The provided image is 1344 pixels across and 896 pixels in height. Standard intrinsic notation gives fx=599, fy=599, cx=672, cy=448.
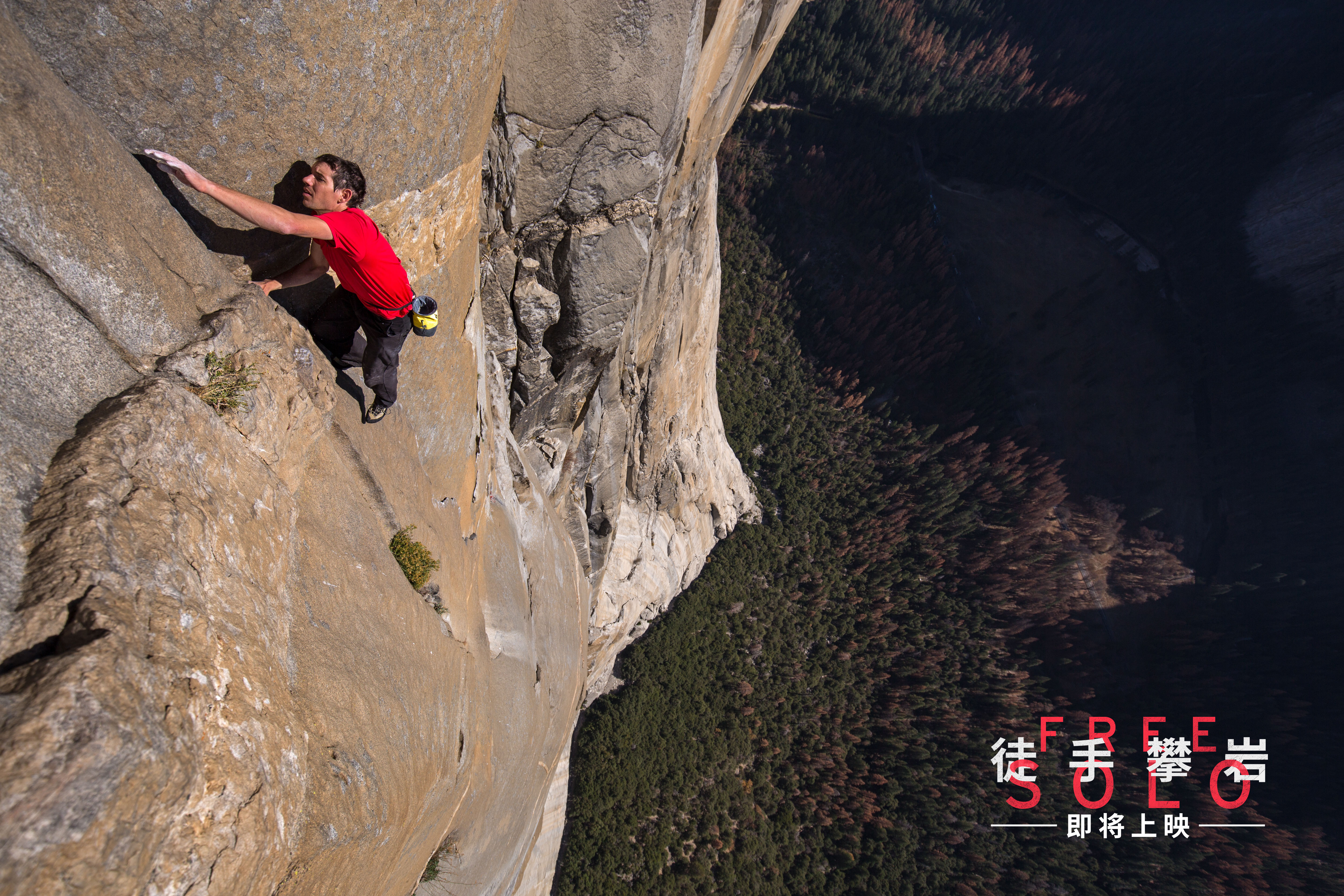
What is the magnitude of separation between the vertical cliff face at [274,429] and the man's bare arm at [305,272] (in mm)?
157

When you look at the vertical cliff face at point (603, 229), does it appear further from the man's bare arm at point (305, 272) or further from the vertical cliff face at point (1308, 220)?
the vertical cliff face at point (1308, 220)

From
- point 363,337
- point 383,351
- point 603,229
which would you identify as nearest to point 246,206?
point 383,351

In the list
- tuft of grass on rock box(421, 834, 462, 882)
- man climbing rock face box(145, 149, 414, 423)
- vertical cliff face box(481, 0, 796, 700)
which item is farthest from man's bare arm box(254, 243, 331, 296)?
tuft of grass on rock box(421, 834, 462, 882)

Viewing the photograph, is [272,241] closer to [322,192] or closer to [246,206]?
[322,192]

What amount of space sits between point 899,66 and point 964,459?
3105cm

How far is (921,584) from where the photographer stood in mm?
30516

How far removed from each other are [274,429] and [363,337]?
62.4 inches

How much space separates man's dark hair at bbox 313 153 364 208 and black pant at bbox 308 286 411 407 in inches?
30.1

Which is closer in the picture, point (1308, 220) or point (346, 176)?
point (346, 176)

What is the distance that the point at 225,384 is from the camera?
3398 mm

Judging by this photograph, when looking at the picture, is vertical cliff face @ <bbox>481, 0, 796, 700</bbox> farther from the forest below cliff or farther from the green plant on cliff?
the forest below cliff

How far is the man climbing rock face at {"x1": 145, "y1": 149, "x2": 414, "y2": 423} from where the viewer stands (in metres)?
3.47

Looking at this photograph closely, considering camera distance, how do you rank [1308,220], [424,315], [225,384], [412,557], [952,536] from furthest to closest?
[1308,220] → [952,536] → [412,557] → [424,315] → [225,384]

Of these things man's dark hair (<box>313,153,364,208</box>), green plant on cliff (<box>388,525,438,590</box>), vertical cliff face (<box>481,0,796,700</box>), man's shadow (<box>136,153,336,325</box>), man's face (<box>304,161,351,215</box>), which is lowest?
green plant on cliff (<box>388,525,438,590</box>)
